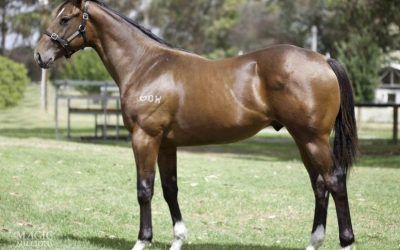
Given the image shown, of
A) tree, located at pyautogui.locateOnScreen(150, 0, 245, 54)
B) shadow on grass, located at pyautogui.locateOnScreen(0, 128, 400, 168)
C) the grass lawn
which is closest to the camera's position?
the grass lawn

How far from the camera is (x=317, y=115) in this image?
6055 mm

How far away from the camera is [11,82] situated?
123ft

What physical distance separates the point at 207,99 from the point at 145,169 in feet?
2.97

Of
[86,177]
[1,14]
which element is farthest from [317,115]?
[1,14]

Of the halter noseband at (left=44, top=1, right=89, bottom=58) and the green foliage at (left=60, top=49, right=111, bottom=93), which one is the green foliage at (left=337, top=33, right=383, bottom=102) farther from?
the halter noseband at (left=44, top=1, right=89, bottom=58)

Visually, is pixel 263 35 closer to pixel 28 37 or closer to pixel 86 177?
pixel 28 37

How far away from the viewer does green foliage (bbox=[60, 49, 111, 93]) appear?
157 ft

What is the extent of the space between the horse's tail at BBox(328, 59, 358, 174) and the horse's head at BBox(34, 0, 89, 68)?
2.73 meters

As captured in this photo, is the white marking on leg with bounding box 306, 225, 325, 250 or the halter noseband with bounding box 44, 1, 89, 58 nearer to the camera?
the white marking on leg with bounding box 306, 225, 325, 250

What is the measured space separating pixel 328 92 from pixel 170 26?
60.9 meters

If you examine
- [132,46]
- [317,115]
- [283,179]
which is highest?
[132,46]

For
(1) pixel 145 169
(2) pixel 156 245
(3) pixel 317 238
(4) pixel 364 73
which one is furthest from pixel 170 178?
(4) pixel 364 73

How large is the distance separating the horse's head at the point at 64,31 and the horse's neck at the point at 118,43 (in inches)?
5.4

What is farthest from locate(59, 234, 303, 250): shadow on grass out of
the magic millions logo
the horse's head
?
the horse's head
